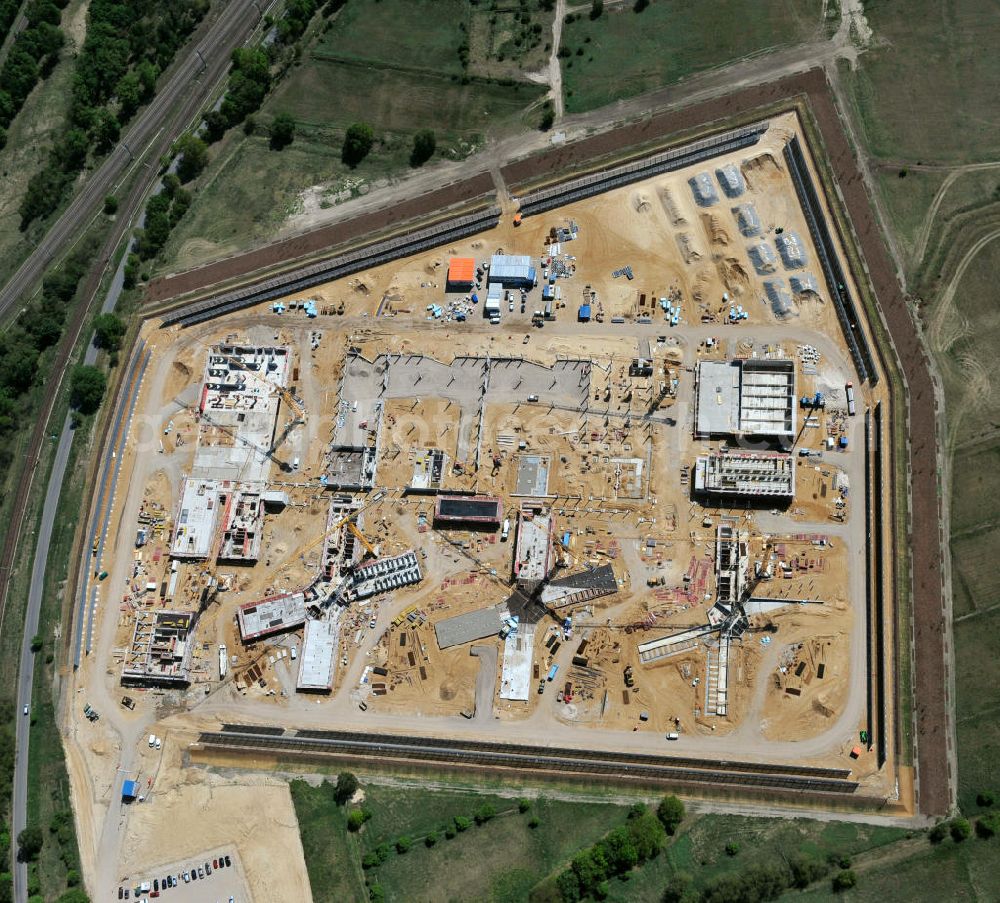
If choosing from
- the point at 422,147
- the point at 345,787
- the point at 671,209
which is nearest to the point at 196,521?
the point at 345,787

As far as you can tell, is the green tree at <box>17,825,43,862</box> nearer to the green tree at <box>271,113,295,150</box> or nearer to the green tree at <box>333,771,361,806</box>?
the green tree at <box>333,771,361,806</box>

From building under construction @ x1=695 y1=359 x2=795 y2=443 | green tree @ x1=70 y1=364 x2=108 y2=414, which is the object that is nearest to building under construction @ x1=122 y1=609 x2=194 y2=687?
green tree @ x1=70 y1=364 x2=108 y2=414

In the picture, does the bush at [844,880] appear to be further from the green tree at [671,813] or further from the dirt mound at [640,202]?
the dirt mound at [640,202]

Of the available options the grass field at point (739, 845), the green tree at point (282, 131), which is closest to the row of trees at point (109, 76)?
the green tree at point (282, 131)

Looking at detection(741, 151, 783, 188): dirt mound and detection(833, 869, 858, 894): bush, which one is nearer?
detection(833, 869, 858, 894): bush

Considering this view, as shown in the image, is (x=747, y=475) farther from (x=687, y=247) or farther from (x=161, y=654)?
(x=161, y=654)
